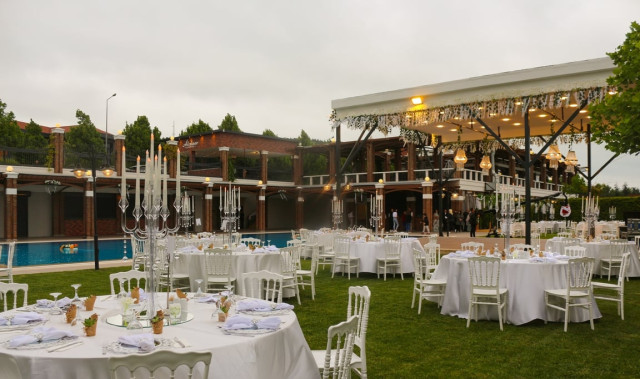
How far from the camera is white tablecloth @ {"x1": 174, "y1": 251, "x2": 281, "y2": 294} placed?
8211mm

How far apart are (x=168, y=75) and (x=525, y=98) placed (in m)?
21.4

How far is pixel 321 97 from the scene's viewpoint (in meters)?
51.0

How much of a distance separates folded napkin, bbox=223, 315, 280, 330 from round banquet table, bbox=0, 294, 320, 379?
56 millimetres

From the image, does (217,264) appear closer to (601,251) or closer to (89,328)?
(89,328)

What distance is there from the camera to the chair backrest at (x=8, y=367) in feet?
7.50

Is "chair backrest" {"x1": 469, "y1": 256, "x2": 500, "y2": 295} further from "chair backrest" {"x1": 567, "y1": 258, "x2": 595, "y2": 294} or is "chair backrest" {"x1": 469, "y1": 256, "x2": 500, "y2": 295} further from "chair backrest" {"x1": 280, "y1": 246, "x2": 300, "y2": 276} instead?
"chair backrest" {"x1": 280, "y1": 246, "x2": 300, "y2": 276}

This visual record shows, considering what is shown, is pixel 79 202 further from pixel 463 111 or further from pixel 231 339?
pixel 231 339

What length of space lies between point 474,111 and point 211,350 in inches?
362

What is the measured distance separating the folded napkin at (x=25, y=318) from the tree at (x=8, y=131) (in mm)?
29149

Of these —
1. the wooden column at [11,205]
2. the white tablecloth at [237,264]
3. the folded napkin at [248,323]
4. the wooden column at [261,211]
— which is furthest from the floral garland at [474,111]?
the wooden column at [261,211]

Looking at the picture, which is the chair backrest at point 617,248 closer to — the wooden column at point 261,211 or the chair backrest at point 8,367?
the chair backrest at point 8,367

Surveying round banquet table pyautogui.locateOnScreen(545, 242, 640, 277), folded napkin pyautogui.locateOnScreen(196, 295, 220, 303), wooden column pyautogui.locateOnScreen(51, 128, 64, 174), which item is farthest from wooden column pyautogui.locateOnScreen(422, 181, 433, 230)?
folded napkin pyautogui.locateOnScreen(196, 295, 220, 303)

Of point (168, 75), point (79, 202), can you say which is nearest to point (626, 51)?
point (168, 75)

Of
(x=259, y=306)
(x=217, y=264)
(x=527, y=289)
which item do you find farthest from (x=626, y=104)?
(x=217, y=264)
